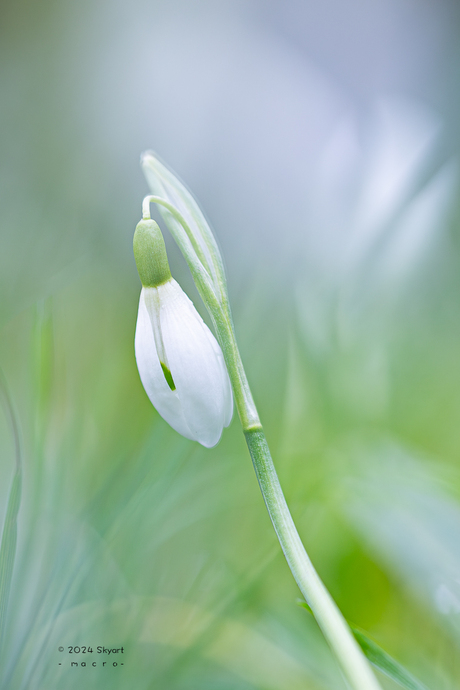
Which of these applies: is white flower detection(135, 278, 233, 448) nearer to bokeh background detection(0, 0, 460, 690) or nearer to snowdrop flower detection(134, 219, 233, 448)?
snowdrop flower detection(134, 219, 233, 448)

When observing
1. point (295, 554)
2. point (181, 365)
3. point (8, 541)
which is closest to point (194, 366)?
point (181, 365)

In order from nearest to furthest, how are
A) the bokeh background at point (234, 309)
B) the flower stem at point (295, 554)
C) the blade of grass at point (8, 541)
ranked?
the flower stem at point (295, 554) → the blade of grass at point (8, 541) → the bokeh background at point (234, 309)

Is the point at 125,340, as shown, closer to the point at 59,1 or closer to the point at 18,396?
the point at 18,396

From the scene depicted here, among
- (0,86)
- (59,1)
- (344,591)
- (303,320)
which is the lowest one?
(344,591)

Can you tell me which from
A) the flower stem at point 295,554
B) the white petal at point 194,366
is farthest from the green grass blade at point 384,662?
the white petal at point 194,366

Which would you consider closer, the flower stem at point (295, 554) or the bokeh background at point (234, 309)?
the flower stem at point (295, 554)

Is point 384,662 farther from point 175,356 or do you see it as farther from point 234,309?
point 234,309

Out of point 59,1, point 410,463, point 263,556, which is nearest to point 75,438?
point 263,556

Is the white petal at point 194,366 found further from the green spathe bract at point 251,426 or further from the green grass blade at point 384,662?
the green grass blade at point 384,662
